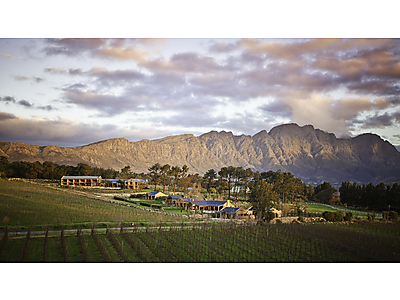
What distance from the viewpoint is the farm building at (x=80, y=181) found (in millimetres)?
35731

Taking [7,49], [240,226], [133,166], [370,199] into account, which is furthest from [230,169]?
[133,166]

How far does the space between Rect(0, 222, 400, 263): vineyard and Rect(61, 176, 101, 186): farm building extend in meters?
26.6

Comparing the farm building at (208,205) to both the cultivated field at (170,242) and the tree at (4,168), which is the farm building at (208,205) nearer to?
the cultivated field at (170,242)

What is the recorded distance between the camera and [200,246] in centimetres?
1214

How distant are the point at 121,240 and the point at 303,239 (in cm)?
868

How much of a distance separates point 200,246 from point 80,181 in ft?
99.2

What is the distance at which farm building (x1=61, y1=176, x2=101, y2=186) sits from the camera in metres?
35.7

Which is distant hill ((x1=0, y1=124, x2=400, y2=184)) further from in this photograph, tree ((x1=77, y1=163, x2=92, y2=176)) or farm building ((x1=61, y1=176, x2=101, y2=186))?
tree ((x1=77, y1=163, x2=92, y2=176))

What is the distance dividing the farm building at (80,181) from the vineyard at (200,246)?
26.6 m

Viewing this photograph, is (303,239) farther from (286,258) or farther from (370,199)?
(370,199)

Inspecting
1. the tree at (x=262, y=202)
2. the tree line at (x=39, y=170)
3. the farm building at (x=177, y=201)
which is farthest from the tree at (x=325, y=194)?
the tree line at (x=39, y=170)

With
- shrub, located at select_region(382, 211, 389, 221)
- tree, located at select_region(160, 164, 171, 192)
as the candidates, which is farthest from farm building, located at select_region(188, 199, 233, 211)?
tree, located at select_region(160, 164, 171, 192)

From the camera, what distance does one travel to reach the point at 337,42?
39.5ft

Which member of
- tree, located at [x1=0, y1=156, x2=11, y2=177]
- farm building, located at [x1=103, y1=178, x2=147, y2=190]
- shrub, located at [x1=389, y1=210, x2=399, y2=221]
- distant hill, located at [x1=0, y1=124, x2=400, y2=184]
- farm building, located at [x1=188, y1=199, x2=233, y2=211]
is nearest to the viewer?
shrub, located at [x1=389, y1=210, x2=399, y2=221]
